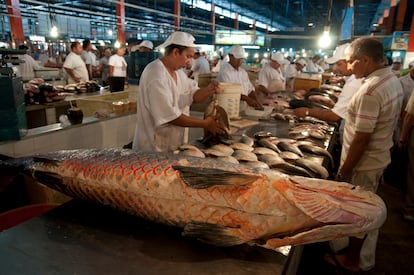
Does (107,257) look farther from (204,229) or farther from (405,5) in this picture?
(405,5)

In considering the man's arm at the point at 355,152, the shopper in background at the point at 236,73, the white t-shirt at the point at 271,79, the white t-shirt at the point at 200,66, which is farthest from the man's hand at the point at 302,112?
the white t-shirt at the point at 200,66

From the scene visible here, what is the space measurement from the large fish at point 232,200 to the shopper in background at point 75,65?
6.43 m

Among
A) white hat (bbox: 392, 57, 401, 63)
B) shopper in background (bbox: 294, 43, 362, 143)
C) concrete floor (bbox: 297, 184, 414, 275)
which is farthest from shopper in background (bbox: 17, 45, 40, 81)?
white hat (bbox: 392, 57, 401, 63)

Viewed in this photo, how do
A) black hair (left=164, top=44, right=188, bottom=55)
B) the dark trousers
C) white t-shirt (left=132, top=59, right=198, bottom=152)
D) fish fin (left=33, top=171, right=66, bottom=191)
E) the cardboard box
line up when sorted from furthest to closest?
1. the cardboard box
2. the dark trousers
3. black hair (left=164, top=44, right=188, bottom=55)
4. white t-shirt (left=132, top=59, right=198, bottom=152)
5. fish fin (left=33, top=171, right=66, bottom=191)

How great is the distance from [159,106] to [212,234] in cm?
151

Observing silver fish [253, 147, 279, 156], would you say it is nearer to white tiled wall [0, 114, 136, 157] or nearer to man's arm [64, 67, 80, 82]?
white tiled wall [0, 114, 136, 157]

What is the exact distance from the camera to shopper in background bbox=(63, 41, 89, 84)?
283 inches

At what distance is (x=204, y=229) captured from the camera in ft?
4.47

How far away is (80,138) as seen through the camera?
4465mm

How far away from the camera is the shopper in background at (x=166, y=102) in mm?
2607

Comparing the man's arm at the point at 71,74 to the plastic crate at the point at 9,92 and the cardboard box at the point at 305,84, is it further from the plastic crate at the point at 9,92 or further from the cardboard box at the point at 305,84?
the cardboard box at the point at 305,84

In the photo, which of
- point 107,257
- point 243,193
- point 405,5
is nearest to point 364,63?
point 243,193

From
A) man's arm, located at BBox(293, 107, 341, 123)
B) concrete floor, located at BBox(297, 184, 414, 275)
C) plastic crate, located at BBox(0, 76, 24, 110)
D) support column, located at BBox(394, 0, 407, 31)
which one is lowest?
concrete floor, located at BBox(297, 184, 414, 275)

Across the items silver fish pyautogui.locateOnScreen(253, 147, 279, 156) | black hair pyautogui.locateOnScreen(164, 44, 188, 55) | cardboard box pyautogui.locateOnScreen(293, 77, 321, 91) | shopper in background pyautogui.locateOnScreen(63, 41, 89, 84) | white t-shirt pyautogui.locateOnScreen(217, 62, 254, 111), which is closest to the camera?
silver fish pyautogui.locateOnScreen(253, 147, 279, 156)
